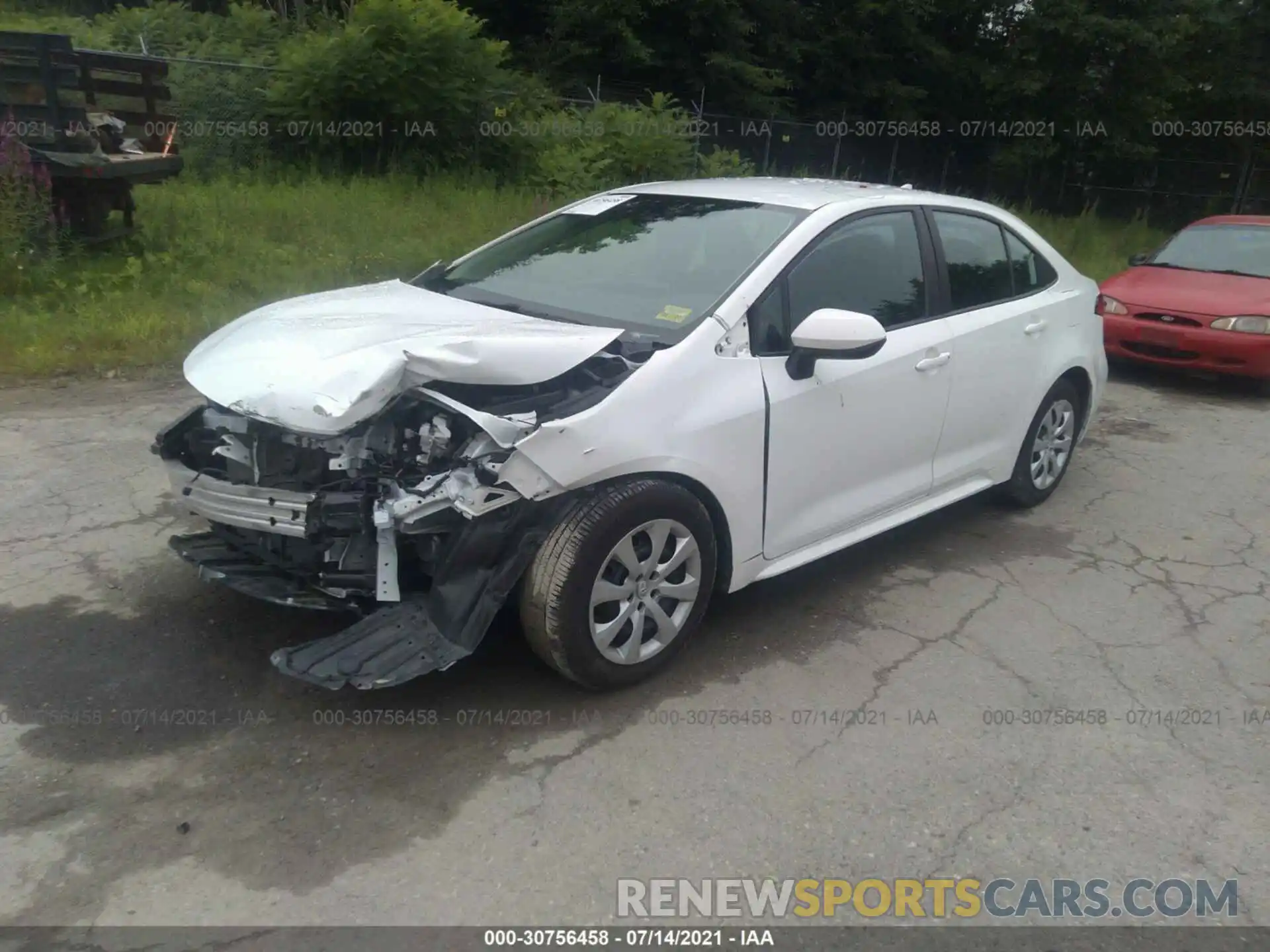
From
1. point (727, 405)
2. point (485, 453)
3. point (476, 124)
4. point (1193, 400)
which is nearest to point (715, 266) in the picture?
point (727, 405)

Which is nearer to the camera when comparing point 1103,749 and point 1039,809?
point 1039,809

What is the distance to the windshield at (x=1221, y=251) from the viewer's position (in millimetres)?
9305

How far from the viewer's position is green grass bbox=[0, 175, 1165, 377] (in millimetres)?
7137

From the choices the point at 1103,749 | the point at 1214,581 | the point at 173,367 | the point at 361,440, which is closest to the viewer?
the point at 361,440

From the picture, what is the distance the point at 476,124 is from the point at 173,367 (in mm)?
7075

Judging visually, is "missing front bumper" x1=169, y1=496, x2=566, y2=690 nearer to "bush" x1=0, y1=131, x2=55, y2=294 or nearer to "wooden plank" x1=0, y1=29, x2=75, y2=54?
"bush" x1=0, y1=131, x2=55, y2=294

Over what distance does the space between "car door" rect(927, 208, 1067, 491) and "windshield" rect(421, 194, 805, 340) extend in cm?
102

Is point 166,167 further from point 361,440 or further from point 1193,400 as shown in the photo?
point 1193,400

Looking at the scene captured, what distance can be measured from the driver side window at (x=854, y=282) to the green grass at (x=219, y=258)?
4803mm

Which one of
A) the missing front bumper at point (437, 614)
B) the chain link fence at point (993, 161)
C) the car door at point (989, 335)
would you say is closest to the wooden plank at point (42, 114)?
the chain link fence at point (993, 161)

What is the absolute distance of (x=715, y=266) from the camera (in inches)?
164

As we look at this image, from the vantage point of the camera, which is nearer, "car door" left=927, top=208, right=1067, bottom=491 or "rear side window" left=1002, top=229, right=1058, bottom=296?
"car door" left=927, top=208, right=1067, bottom=491

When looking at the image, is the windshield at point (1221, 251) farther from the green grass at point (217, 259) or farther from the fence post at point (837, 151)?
the fence post at point (837, 151)

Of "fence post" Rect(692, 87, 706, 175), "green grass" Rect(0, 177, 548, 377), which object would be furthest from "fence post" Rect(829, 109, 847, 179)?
"green grass" Rect(0, 177, 548, 377)
